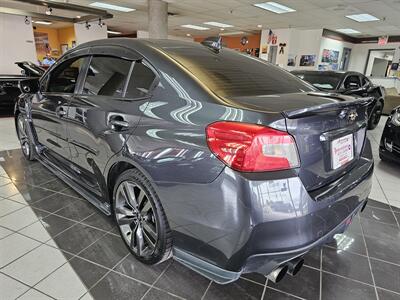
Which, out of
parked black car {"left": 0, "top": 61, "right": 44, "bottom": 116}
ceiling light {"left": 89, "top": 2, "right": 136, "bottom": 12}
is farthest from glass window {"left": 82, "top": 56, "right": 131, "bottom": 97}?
ceiling light {"left": 89, "top": 2, "right": 136, "bottom": 12}

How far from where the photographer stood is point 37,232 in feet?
6.56

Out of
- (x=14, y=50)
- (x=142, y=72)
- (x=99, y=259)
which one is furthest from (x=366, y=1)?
(x=14, y=50)

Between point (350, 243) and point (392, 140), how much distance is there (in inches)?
90.6

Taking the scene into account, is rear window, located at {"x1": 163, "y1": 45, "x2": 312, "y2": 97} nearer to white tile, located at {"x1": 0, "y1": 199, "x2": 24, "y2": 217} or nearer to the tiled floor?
the tiled floor

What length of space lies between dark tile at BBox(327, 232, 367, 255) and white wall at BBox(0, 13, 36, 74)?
33.4ft

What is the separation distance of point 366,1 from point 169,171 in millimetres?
8510

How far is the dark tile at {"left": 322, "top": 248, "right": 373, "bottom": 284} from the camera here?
5.52ft

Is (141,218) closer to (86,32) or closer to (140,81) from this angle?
(140,81)

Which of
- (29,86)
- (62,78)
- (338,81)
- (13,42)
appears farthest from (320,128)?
(13,42)

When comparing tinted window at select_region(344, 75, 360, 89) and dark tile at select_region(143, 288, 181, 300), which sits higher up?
tinted window at select_region(344, 75, 360, 89)

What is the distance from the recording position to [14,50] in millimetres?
9070

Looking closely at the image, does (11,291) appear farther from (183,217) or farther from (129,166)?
(183,217)

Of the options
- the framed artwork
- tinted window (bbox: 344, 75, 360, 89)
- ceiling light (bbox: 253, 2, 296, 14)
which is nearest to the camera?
tinted window (bbox: 344, 75, 360, 89)

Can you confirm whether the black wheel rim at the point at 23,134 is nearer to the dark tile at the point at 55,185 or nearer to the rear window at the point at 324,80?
the dark tile at the point at 55,185
